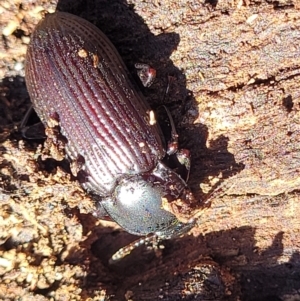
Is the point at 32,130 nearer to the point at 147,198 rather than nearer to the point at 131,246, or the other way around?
the point at 147,198

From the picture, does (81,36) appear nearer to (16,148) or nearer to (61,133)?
(61,133)

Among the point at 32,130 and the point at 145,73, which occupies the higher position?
the point at 145,73

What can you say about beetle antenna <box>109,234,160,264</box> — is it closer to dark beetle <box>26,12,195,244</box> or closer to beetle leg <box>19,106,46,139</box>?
dark beetle <box>26,12,195,244</box>

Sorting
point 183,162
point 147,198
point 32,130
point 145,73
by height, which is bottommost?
point 147,198

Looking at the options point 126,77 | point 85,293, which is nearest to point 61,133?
point 126,77

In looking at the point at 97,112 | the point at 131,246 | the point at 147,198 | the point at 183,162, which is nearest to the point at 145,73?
the point at 97,112

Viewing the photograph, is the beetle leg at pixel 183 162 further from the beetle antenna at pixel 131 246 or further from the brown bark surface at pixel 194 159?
the beetle antenna at pixel 131 246
